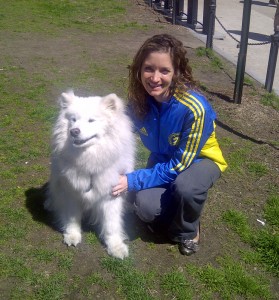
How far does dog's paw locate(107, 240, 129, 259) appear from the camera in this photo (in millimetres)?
2840

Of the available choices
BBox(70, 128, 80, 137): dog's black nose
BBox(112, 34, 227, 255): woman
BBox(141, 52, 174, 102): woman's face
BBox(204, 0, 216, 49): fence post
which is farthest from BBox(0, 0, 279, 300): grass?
BBox(204, 0, 216, 49): fence post

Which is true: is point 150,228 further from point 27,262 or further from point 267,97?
point 267,97

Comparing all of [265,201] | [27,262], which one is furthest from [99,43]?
[27,262]

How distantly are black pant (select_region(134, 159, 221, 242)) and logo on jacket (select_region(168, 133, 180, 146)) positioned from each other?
20 centimetres

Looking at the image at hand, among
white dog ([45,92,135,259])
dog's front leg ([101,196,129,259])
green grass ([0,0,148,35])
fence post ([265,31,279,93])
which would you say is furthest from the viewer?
green grass ([0,0,148,35])

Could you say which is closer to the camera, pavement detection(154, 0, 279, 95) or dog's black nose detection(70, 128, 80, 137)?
dog's black nose detection(70, 128, 80, 137)

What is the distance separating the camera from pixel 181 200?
2.71 metres

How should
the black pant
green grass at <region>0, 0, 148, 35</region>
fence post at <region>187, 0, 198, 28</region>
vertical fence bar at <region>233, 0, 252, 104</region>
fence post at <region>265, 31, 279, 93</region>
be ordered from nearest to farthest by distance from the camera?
the black pant
vertical fence bar at <region>233, 0, 252, 104</region>
fence post at <region>265, 31, 279, 93</region>
green grass at <region>0, 0, 148, 35</region>
fence post at <region>187, 0, 198, 28</region>

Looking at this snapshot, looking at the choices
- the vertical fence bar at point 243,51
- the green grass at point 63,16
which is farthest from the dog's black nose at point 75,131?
the green grass at point 63,16

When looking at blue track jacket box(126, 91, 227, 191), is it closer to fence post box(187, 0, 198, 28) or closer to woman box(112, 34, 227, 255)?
woman box(112, 34, 227, 255)

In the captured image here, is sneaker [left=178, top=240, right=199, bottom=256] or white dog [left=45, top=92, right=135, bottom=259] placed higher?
white dog [left=45, top=92, right=135, bottom=259]

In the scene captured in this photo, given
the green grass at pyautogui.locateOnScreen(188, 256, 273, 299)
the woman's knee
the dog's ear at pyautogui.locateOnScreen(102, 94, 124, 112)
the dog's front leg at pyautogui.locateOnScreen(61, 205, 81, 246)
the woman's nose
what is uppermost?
the woman's nose

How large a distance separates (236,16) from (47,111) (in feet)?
29.0

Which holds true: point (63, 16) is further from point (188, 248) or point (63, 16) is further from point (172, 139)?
point (188, 248)
